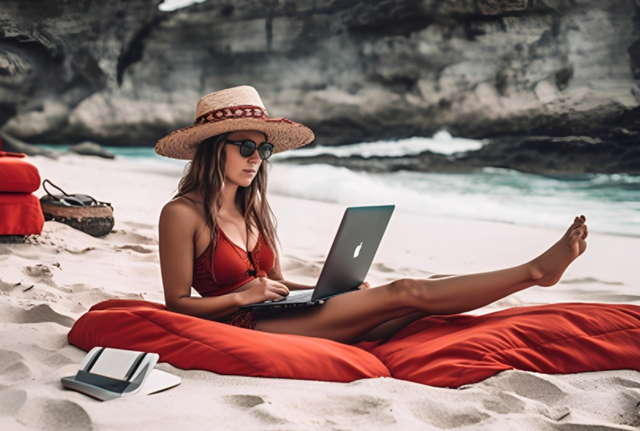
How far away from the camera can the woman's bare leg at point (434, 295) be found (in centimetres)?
172

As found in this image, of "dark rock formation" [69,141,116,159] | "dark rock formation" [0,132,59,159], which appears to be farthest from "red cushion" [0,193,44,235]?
"dark rock formation" [69,141,116,159]

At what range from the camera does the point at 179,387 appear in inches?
57.8

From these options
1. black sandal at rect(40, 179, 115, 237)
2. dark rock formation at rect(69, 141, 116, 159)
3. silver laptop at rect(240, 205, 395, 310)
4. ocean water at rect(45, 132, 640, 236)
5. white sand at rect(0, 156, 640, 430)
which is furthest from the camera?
dark rock formation at rect(69, 141, 116, 159)

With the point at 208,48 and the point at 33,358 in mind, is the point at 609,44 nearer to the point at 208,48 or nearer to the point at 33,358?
the point at 208,48

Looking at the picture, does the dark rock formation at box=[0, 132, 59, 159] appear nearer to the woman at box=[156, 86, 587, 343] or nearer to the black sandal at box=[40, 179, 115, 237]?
the black sandal at box=[40, 179, 115, 237]

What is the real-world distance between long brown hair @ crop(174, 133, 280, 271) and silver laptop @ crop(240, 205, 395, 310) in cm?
28

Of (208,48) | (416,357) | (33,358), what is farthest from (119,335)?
(208,48)

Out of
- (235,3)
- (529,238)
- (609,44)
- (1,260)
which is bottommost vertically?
(529,238)

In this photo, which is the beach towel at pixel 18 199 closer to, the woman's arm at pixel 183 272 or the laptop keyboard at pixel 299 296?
the woman's arm at pixel 183 272

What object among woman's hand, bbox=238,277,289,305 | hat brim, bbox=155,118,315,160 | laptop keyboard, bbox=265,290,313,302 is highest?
hat brim, bbox=155,118,315,160

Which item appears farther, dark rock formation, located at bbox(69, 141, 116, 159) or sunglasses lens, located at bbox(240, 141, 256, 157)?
dark rock formation, located at bbox(69, 141, 116, 159)

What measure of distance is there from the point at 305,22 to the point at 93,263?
6152mm

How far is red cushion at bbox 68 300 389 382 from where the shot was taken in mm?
1560

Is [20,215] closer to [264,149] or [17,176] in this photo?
[17,176]
